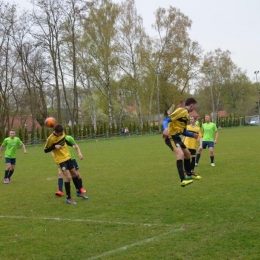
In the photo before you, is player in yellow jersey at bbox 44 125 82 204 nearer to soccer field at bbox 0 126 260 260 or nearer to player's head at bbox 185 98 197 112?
soccer field at bbox 0 126 260 260

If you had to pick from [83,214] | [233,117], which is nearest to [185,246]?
[83,214]

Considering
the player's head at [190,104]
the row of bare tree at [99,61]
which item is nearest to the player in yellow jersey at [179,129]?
the player's head at [190,104]

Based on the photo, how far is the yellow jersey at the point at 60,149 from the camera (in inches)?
387

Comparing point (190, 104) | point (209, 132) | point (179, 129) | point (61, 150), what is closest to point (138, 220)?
point (179, 129)

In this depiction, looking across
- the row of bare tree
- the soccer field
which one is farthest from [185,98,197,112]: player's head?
the row of bare tree

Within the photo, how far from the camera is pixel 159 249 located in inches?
237

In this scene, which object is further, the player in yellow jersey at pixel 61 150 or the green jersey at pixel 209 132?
the green jersey at pixel 209 132

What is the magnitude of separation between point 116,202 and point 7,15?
4242cm

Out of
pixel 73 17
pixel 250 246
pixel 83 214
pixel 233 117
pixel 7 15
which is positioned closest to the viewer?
pixel 250 246

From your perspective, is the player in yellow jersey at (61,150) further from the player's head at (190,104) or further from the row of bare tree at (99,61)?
the row of bare tree at (99,61)

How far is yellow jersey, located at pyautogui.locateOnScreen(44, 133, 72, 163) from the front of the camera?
32.3 ft

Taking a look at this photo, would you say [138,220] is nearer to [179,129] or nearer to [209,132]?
[179,129]

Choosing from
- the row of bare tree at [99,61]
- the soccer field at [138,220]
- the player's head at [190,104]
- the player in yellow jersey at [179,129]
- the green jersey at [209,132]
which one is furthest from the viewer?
the row of bare tree at [99,61]

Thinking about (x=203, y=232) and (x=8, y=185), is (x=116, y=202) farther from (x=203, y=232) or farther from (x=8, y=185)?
(x=8, y=185)
